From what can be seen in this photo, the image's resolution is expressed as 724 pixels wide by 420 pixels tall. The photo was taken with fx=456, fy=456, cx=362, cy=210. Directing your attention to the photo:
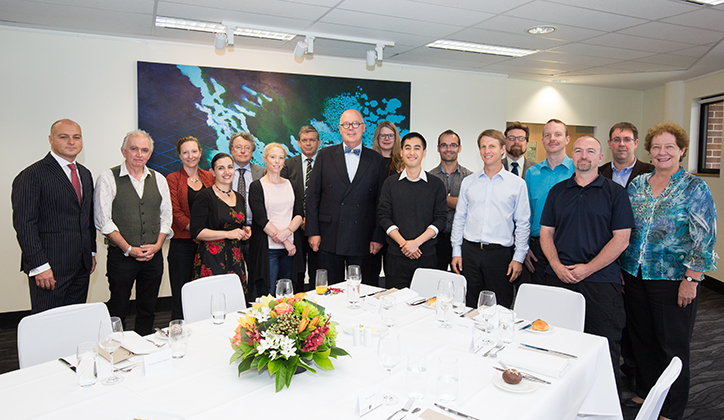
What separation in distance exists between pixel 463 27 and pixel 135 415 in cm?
431

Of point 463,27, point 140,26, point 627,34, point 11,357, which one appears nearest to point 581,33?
point 627,34

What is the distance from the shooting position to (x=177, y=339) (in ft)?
6.12

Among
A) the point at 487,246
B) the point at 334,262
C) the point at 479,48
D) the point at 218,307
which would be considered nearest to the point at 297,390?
the point at 218,307

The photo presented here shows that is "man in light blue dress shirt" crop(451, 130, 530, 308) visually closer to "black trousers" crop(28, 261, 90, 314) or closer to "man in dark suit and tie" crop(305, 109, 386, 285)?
"man in dark suit and tie" crop(305, 109, 386, 285)

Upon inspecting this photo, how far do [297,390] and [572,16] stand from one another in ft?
13.4

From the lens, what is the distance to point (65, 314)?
2.17 m

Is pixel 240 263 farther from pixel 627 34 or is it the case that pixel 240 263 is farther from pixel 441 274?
pixel 627 34

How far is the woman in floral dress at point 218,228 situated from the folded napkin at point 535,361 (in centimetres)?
242

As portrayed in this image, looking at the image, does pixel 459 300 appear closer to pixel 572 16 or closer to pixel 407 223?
pixel 407 223

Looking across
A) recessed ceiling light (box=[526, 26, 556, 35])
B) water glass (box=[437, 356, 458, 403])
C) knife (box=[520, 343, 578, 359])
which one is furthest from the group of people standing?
water glass (box=[437, 356, 458, 403])

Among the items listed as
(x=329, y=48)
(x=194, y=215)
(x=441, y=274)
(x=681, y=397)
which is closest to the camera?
(x=681, y=397)

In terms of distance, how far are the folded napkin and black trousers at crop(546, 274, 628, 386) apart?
1231mm

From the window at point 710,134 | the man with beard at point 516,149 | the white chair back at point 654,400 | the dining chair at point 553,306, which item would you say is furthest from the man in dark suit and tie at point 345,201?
the window at point 710,134

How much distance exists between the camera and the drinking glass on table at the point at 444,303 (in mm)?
2248
